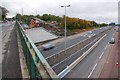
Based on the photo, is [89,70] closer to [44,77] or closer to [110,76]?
[110,76]

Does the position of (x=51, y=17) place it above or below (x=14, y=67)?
above

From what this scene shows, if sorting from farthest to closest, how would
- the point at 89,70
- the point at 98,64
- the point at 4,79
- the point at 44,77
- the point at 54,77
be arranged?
the point at 98,64
the point at 89,70
the point at 4,79
the point at 44,77
the point at 54,77

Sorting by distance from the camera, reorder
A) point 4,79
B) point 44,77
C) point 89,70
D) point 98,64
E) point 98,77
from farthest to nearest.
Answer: point 98,64 < point 89,70 < point 98,77 < point 4,79 < point 44,77

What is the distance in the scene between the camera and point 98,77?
31750mm

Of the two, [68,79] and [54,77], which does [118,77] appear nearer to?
[68,79]

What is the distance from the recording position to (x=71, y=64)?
35.8 meters

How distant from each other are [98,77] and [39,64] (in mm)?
28228

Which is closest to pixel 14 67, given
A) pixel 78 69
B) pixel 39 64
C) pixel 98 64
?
pixel 39 64

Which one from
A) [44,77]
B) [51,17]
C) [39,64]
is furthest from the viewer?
[51,17]

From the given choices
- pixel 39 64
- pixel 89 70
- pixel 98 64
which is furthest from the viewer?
pixel 98 64

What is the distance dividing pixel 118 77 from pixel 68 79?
759cm

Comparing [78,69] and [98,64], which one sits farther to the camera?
[98,64]

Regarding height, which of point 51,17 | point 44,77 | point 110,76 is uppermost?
point 51,17

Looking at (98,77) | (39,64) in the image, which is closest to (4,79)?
(39,64)
